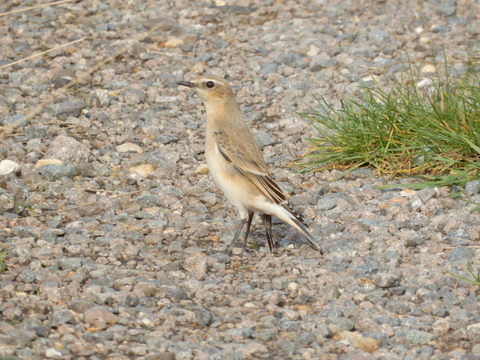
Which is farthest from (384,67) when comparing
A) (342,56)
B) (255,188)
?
(255,188)

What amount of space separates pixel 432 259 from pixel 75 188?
3623 mm

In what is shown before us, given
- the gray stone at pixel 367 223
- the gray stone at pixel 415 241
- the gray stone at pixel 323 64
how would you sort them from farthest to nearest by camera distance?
the gray stone at pixel 323 64 → the gray stone at pixel 367 223 → the gray stone at pixel 415 241

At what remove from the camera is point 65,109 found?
26.7 ft

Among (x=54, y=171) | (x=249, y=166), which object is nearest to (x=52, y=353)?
(x=249, y=166)

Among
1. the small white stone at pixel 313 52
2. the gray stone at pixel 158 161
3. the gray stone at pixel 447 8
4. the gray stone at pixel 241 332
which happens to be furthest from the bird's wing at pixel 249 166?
the gray stone at pixel 447 8

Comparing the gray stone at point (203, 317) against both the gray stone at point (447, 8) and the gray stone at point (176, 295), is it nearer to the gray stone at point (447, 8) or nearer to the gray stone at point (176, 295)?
the gray stone at point (176, 295)

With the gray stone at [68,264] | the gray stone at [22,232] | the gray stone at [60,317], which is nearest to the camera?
the gray stone at [60,317]

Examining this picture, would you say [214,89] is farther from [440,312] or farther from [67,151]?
[440,312]

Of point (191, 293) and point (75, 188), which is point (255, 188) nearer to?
point (191, 293)

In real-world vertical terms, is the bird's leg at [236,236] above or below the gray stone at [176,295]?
below

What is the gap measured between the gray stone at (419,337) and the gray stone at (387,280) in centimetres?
72

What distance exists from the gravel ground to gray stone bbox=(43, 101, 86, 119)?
33mm

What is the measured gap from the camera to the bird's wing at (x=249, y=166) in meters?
5.89

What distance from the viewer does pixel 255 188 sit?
19.5 ft
